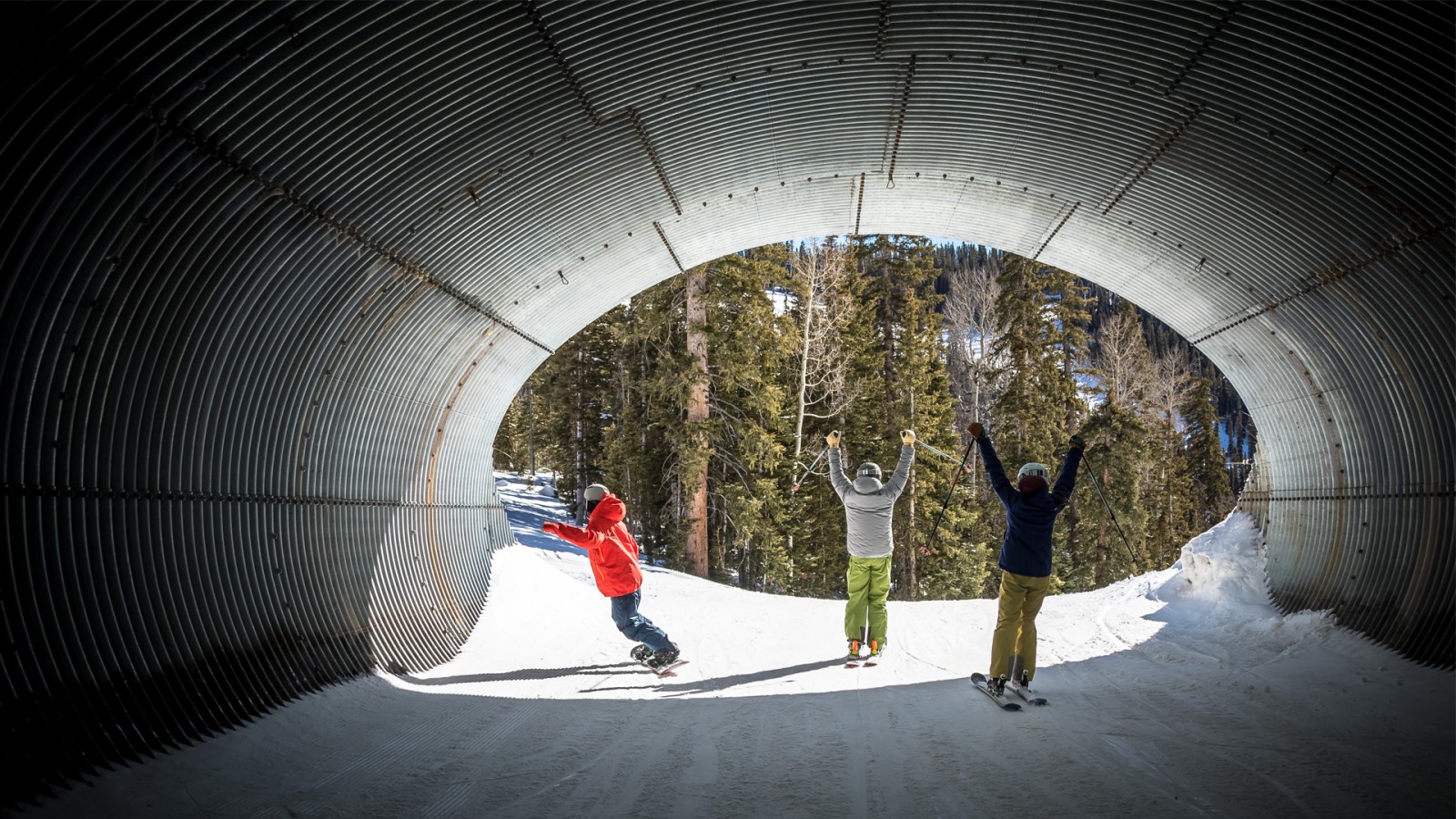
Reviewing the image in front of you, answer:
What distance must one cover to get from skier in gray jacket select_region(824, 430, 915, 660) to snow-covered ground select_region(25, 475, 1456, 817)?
452 millimetres

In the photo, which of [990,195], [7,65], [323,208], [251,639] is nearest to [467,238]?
[323,208]

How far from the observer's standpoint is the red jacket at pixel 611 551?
30.1ft

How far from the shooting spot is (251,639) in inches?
291

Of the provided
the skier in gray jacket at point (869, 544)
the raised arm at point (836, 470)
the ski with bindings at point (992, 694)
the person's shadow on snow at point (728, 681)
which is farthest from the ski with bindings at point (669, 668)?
the ski with bindings at point (992, 694)

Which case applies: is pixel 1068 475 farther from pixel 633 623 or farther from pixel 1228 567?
pixel 1228 567

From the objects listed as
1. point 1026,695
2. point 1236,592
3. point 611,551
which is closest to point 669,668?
point 611,551

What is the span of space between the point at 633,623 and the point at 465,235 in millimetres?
4034

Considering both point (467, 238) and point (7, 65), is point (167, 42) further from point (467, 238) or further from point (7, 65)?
point (467, 238)

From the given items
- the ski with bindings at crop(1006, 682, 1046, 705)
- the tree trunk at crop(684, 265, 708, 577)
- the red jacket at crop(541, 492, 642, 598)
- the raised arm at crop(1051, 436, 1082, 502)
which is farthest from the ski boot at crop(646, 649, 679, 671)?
the tree trunk at crop(684, 265, 708, 577)

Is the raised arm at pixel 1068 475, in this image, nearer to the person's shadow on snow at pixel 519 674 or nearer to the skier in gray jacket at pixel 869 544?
the skier in gray jacket at pixel 869 544

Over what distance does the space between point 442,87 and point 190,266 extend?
2125mm

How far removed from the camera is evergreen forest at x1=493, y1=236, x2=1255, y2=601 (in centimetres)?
2430

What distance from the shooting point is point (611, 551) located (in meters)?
9.22

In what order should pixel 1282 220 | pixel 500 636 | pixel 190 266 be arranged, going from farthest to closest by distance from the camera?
pixel 500 636, pixel 1282 220, pixel 190 266
